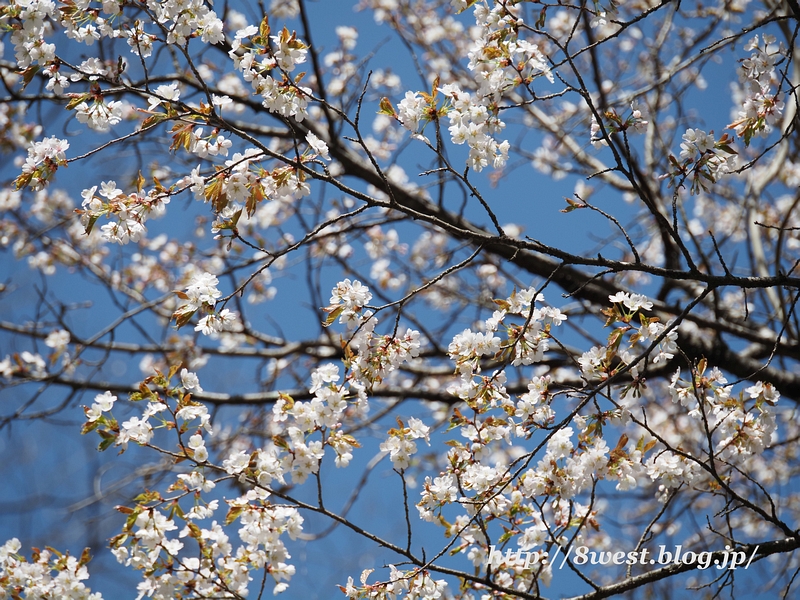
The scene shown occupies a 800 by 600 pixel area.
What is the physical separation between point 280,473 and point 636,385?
122 centimetres

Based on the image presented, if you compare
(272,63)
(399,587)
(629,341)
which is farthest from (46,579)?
(629,341)

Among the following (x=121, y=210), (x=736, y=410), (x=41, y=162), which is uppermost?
(x=41, y=162)

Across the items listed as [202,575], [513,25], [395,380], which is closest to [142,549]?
[202,575]

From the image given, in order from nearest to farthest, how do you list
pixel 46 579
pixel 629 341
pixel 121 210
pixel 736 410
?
pixel 121 210 → pixel 629 341 → pixel 736 410 → pixel 46 579

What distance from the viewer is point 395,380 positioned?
5.47 meters

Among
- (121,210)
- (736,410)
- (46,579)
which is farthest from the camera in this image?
(46,579)

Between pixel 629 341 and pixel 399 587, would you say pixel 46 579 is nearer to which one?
pixel 399 587

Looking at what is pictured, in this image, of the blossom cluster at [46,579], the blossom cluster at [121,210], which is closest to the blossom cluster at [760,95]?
the blossom cluster at [121,210]

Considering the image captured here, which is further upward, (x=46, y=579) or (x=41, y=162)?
(x=41, y=162)

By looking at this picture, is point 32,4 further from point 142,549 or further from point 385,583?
point 385,583

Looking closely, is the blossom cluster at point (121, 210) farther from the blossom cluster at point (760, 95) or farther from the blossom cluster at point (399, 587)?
the blossom cluster at point (760, 95)

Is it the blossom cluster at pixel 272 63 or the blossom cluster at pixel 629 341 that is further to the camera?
the blossom cluster at pixel 629 341

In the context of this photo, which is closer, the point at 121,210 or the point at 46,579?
the point at 121,210

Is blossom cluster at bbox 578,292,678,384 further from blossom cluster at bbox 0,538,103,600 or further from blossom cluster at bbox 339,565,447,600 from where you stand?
blossom cluster at bbox 0,538,103,600
